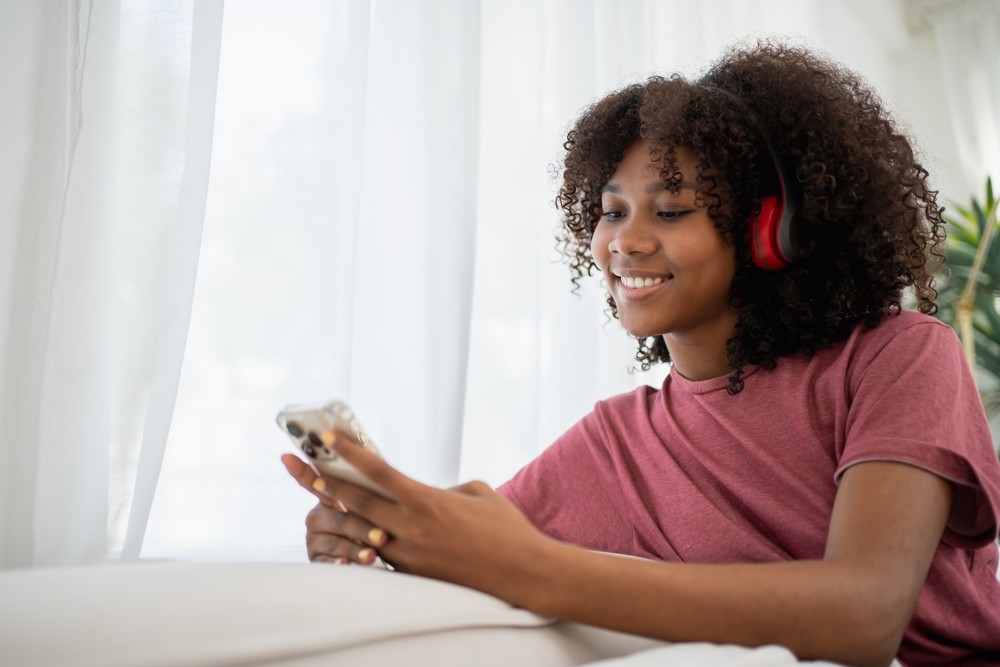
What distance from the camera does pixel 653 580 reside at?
2.08ft

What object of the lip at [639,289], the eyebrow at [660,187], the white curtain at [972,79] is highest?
the white curtain at [972,79]

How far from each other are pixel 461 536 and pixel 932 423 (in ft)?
1.61

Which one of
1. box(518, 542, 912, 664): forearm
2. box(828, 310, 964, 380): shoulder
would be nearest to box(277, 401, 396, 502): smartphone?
box(518, 542, 912, 664): forearm

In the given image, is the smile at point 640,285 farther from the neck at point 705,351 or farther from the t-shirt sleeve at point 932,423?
the t-shirt sleeve at point 932,423

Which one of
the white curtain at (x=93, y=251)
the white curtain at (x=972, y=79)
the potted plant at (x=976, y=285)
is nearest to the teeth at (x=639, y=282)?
the white curtain at (x=93, y=251)

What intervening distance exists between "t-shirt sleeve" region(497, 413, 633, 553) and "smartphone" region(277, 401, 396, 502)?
0.54m

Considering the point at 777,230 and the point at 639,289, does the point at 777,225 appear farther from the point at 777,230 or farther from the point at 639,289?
the point at 639,289

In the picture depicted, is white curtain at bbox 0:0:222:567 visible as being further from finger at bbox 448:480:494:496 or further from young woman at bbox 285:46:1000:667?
finger at bbox 448:480:494:496

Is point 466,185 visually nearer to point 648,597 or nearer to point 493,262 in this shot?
point 493,262

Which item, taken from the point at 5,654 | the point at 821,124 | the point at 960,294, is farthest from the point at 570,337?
the point at 960,294

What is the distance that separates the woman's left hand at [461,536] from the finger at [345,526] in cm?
4

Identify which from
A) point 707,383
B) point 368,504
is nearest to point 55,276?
point 368,504

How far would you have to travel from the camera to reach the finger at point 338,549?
0.71 m

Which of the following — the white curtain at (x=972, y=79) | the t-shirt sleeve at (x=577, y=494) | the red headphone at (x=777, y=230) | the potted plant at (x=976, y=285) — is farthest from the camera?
the white curtain at (x=972, y=79)
